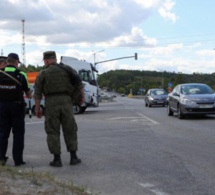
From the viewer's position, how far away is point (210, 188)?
5.64 metres

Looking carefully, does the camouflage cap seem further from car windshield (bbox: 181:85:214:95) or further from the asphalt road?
car windshield (bbox: 181:85:214:95)

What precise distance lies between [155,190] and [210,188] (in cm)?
73

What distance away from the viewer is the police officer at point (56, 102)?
7.19 meters

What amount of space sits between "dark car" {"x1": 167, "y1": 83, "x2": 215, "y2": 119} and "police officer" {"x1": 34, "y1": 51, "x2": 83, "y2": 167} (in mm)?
10550

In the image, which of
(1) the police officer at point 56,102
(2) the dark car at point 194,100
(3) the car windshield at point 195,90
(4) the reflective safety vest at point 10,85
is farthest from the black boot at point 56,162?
(3) the car windshield at point 195,90

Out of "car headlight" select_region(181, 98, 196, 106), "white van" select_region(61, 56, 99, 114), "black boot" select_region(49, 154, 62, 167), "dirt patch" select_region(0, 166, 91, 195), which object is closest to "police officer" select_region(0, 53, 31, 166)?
"black boot" select_region(49, 154, 62, 167)

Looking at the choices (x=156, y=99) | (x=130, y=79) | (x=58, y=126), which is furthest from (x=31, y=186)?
(x=130, y=79)

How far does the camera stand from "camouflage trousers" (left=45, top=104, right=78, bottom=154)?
7.19 meters

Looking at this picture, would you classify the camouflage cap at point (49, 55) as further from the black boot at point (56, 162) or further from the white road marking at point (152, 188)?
the white road marking at point (152, 188)

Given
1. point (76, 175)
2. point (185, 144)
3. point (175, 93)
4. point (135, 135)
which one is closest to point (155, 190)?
point (76, 175)

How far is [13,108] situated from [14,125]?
0.30 meters

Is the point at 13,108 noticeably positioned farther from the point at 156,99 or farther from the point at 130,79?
the point at 130,79

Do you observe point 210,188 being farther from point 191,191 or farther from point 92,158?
point 92,158

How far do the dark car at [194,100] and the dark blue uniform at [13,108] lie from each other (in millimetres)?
10858
